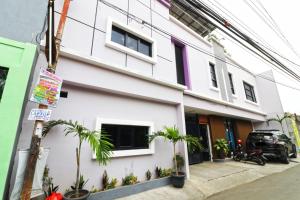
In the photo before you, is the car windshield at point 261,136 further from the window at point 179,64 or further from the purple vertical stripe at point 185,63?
the window at point 179,64

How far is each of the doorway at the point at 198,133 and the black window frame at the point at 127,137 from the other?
388 centimetres

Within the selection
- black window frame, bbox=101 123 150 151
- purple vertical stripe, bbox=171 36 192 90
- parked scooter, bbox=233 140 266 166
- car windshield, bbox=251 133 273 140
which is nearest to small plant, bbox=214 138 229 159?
parked scooter, bbox=233 140 266 166

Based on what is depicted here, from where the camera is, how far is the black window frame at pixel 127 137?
4699 millimetres

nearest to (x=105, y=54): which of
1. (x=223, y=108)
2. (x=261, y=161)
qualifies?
(x=223, y=108)

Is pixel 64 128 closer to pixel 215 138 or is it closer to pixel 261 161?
pixel 215 138

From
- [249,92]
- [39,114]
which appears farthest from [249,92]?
[39,114]

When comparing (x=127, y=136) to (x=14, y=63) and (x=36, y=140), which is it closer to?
(x=36, y=140)

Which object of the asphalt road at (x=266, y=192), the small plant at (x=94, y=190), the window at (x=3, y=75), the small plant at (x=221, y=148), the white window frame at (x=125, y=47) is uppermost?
the white window frame at (x=125, y=47)

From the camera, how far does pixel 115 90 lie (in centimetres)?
478

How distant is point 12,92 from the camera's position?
2.98 metres

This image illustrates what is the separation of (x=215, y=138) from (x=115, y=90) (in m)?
7.45

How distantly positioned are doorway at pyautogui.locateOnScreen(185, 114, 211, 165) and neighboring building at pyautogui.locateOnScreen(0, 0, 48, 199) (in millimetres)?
7355

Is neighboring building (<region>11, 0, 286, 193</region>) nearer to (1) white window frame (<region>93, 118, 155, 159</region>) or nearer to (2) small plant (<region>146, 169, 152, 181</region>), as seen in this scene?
(1) white window frame (<region>93, 118, 155, 159</region>)

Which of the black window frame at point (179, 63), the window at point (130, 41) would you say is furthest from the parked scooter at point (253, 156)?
the window at point (130, 41)
